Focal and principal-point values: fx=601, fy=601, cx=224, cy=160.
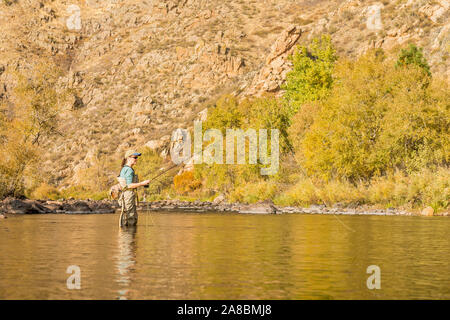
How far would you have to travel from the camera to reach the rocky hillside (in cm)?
9094

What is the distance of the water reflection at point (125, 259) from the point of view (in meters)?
9.21

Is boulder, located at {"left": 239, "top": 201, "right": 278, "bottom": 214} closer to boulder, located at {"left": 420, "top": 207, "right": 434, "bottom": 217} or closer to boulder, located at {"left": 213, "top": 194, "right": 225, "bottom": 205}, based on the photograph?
boulder, located at {"left": 420, "top": 207, "right": 434, "bottom": 217}

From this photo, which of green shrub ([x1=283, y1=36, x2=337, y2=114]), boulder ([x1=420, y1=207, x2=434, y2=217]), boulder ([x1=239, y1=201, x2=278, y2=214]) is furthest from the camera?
green shrub ([x1=283, y1=36, x2=337, y2=114])

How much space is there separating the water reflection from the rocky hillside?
195ft

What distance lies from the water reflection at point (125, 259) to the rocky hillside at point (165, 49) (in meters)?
59.5

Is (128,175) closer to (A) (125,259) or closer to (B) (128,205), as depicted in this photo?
(B) (128,205)

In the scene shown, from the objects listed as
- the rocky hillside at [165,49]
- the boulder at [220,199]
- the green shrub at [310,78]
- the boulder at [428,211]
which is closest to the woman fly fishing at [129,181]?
the boulder at [428,211]

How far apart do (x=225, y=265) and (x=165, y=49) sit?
115 meters

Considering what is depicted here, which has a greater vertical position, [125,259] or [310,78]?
[310,78]

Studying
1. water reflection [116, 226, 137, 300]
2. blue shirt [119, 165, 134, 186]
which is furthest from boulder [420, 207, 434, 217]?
blue shirt [119, 165, 134, 186]

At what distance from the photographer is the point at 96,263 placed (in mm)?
12055

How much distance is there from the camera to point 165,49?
407 ft

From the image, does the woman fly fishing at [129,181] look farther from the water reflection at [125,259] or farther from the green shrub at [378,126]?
the green shrub at [378,126]

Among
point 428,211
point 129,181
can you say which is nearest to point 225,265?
point 129,181
